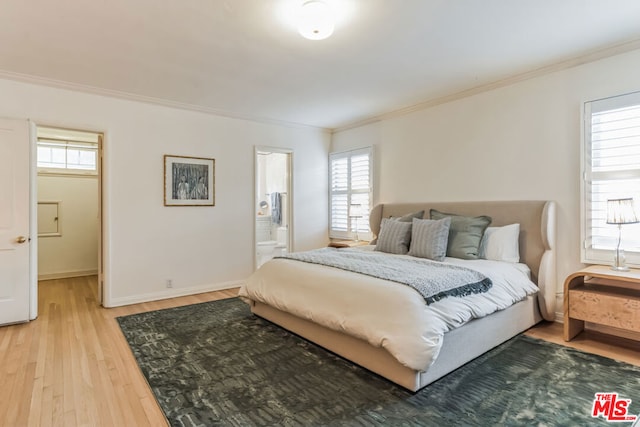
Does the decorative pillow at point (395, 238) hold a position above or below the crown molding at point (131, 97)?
below

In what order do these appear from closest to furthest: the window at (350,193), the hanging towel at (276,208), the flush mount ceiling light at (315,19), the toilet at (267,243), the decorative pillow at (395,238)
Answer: the flush mount ceiling light at (315,19) → the decorative pillow at (395,238) → the window at (350,193) → the toilet at (267,243) → the hanging towel at (276,208)

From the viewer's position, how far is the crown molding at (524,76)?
9.75 feet

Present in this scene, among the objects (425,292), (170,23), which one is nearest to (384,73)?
(170,23)

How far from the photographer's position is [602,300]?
2.73 meters

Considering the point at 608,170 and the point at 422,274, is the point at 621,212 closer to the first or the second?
A: the point at 608,170

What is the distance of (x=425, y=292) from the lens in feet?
7.43

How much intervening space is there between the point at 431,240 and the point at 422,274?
100 centimetres

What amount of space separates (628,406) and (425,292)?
126cm

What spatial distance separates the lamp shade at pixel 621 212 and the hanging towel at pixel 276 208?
6.01 m

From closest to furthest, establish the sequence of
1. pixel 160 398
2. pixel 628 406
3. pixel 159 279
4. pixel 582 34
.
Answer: pixel 628 406 → pixel 160 398 → pixel 582 34 → pixel 159 279

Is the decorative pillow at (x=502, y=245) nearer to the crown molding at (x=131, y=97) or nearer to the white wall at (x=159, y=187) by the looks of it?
the white wall at (x=159, y=187)

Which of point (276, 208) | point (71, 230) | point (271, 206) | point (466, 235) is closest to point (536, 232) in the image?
point (466, 235)

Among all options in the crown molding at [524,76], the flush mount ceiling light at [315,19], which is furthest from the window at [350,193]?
the flush mount ceiling light at [315,19]

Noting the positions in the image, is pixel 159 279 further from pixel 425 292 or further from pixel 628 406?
pixel 628 406
